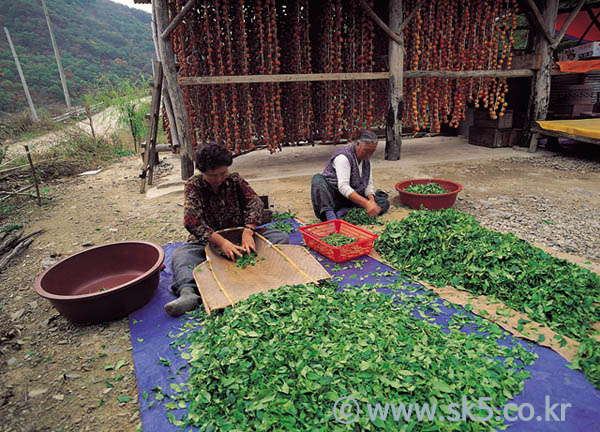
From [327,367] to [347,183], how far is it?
2.26 metres

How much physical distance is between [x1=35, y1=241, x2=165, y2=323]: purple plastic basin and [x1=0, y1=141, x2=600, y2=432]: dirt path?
15cm

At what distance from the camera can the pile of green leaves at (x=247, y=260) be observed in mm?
2713

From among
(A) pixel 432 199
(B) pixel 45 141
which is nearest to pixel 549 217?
(A) pixel 432 199

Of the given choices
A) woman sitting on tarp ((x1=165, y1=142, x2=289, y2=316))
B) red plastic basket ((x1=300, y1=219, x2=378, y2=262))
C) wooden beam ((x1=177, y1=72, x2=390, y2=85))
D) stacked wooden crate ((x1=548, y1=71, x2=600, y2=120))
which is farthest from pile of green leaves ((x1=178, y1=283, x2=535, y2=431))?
stacked wooden crate ((x1=548, y1=71, x2=600, y2=120))

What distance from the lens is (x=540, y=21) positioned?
22.5ft

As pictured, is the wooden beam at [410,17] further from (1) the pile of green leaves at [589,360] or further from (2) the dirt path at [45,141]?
(2) the dirt path at [45,141]

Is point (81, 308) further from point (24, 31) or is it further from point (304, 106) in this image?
point (24, 31)

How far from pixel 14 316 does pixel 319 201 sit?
2.77 metres

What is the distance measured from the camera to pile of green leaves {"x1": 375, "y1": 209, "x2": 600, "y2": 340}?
6.85 ft

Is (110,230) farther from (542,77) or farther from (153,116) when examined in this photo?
(542,77)

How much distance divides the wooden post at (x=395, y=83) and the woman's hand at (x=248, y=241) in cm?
474

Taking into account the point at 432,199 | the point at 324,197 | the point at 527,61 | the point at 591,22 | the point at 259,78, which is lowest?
the point at 432,199

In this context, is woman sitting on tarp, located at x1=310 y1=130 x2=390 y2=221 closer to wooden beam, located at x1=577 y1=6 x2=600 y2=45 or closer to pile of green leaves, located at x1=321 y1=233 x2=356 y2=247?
pile of green leaves, located at x1=321 y1=233 x2=356 y2=247

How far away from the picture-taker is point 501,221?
3838 mm
